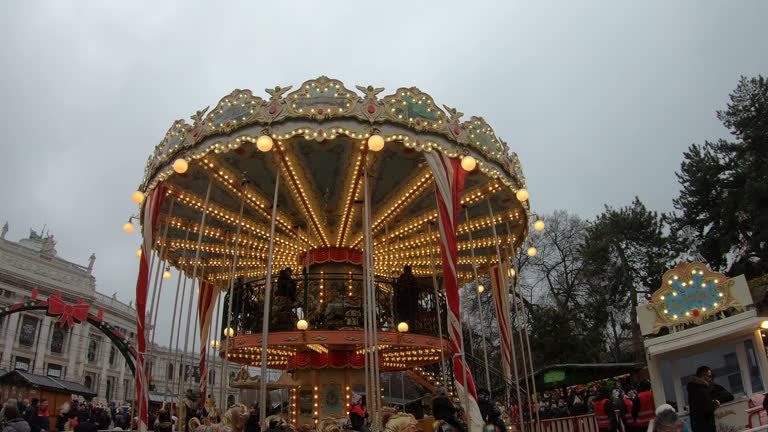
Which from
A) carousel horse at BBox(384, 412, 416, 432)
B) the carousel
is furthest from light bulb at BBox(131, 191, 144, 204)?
carousel horse at BBox(384, 412, 416, 432)

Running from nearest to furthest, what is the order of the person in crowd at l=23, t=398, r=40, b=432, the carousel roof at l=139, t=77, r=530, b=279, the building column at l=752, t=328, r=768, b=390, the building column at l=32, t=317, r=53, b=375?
1. the building column at l=752, t=328, r=768, b=390
2. the carousel roof at l=139, t=77, r=530, b=279
3. the person in crowd at l=23, t=398, r=40, b=432
4. the building column at l=32, t=317, r=53, b=375

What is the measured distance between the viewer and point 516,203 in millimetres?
13617

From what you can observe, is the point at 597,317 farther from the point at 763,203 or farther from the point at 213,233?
the point at 213,233

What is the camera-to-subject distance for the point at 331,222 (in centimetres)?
1495

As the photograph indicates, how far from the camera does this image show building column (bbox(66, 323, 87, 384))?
180 feet

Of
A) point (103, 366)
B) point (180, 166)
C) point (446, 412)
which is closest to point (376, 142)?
point (180, 166)

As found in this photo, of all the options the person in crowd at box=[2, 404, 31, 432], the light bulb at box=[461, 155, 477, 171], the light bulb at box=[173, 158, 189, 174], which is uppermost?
the light bulb at box=[173, 158, 189, 174]

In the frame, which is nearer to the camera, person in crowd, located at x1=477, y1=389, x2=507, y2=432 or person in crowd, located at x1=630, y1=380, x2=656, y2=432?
person in crowd, located at x1=477, y1=389, x2=507, y2=432

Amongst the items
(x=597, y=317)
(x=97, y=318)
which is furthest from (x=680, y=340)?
(x=97, y=318)

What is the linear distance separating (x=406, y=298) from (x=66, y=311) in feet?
66.1

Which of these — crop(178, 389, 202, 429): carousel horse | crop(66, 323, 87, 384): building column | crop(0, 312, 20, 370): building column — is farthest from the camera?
crop(66, 323, 87, 384): building column

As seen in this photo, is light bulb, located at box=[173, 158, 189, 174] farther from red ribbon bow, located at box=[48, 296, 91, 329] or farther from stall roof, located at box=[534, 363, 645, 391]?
red ribbon bow, located at box=[48, 296, 91, 329]

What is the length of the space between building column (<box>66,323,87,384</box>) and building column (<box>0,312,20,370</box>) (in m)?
6.58

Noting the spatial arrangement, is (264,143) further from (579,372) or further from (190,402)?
(579,372)
